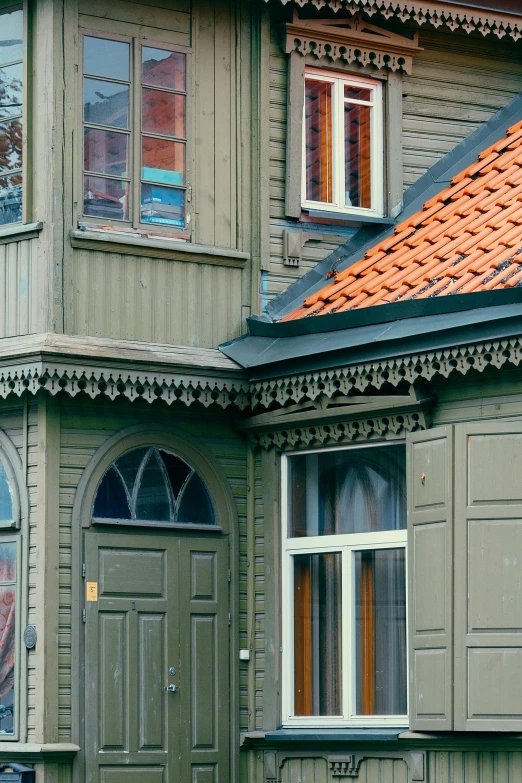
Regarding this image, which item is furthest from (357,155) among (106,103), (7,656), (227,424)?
(7,656)

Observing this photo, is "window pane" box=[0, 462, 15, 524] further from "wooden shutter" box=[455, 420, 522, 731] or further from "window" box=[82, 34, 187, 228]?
"wooden shutter" box=[455, 420, 522, 731]

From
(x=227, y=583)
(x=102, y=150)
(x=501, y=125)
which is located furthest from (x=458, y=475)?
(x=501, y=125)

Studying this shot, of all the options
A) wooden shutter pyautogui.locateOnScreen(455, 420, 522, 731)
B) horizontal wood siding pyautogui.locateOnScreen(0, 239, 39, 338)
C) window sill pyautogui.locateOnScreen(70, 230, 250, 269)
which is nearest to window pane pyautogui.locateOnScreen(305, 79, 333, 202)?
window sill pyautogui.locateOnScreen(70, 230, 250, 269)

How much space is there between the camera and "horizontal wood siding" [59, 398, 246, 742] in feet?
38.2

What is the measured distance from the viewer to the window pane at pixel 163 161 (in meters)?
12.5

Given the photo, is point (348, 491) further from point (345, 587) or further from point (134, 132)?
point (134, 132)

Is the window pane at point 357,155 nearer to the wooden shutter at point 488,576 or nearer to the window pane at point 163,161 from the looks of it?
the window pane at point 163,161

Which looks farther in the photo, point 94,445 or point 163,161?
point 163,161

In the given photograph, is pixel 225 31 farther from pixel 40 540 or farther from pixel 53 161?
pixel 40 540

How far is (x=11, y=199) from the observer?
40.3 ft

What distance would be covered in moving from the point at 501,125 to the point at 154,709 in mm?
5855

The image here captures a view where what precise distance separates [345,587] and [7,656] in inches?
95.8

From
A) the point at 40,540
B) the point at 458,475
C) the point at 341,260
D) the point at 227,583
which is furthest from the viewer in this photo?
the point at 341,260

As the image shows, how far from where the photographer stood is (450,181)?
13.8m
